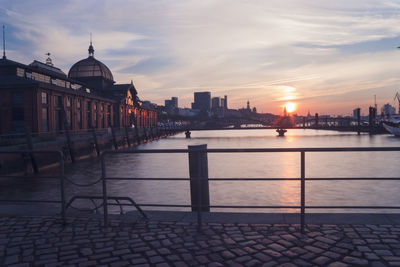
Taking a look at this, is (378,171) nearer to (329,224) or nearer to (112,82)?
(329,224)

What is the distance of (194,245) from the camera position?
189 inches

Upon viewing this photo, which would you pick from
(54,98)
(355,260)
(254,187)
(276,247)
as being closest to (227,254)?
(276,247)

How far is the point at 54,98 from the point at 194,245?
41383 millimetres

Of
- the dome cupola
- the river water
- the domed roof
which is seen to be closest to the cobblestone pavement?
the river water

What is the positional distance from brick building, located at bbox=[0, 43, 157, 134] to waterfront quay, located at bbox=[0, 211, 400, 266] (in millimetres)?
29656

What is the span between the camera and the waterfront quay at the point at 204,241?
430 centimetres

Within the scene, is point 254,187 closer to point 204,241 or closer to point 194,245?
point 204,241

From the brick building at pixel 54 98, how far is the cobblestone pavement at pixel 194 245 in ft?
98.2

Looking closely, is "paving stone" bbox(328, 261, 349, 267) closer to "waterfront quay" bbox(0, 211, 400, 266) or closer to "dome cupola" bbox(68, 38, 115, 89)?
"waterfront quay" bbox(0, 211, 400, 266)

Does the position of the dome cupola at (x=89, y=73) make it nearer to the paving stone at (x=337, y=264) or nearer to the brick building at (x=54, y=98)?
the brick building at (x=54, y=98)

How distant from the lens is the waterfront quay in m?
4.30

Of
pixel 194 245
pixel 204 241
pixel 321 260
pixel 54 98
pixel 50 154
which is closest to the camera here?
pixel 321 260

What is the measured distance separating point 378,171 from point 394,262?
31.0 meters

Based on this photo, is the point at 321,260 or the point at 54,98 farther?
the point at 54,98
